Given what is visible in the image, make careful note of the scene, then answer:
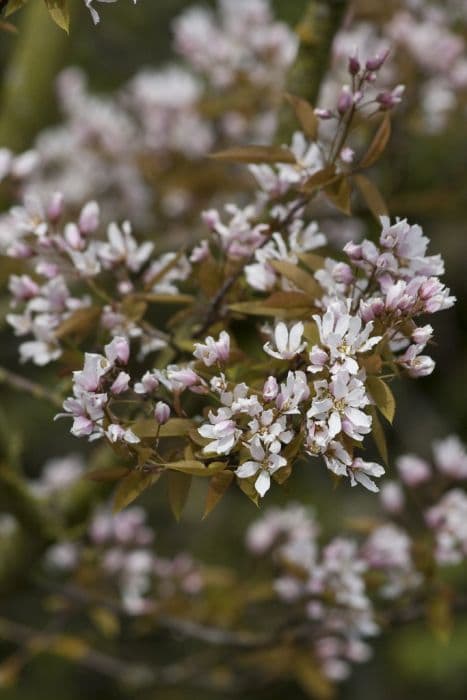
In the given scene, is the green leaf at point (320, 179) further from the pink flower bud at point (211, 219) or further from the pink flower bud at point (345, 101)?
the pink flower bud at point (211, 219)

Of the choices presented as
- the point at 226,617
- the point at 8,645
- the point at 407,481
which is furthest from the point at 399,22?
the point at 8,645

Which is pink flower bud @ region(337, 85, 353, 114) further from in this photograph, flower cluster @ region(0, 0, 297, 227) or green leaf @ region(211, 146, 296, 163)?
flower cluster @ region(0, 0, 297, 227)

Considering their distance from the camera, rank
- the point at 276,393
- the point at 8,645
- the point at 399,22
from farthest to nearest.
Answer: the point at 8,645 → the point at 399,22 → the point at 276,393

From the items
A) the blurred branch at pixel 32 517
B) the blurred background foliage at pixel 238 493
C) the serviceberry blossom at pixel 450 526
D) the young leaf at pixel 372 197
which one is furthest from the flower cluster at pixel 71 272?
the blurred background foliage at pixel 238 493

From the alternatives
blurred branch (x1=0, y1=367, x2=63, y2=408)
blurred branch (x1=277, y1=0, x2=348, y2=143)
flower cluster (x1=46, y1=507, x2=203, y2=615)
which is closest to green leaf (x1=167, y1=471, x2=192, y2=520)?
blurred branch (x1=0, y1=367, x2=63, y2=408)

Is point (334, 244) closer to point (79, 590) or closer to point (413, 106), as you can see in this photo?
point (413, 106)
